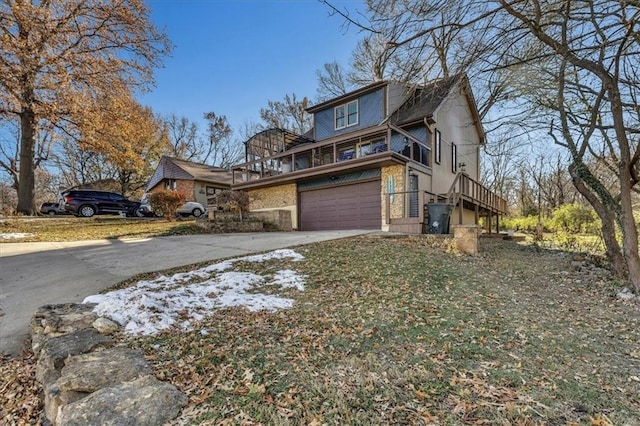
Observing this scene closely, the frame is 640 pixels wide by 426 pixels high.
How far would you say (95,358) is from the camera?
2.73 metres

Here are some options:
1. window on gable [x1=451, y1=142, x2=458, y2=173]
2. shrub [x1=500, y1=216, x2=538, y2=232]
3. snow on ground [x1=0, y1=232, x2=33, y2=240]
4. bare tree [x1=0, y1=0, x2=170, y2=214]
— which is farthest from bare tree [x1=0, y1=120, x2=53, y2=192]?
shrub [x1=500, y1=216, x2=538, y2=232]

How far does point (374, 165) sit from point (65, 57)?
1334 cm

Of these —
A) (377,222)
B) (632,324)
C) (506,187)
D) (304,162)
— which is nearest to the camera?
(632,324)

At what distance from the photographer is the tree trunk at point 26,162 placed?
14.1 m

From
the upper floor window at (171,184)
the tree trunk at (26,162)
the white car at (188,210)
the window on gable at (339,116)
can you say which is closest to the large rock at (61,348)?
the window on gable at (339,116)

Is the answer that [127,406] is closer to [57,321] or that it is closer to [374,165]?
[57,321]

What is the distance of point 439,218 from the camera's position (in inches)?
401

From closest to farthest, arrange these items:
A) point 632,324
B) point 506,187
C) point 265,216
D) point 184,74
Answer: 1. point 632,324
2. point 265,216
3. point 184,74
4. point 506,187

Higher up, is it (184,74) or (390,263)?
(184,74)

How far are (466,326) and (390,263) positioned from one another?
8.36ft

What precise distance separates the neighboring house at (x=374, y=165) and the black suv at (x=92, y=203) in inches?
352

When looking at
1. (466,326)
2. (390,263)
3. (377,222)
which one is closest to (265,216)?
(377,222)

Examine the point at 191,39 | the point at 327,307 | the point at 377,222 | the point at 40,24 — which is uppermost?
the point at 191,39

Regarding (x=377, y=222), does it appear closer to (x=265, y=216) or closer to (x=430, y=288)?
(x=265, y=216)
